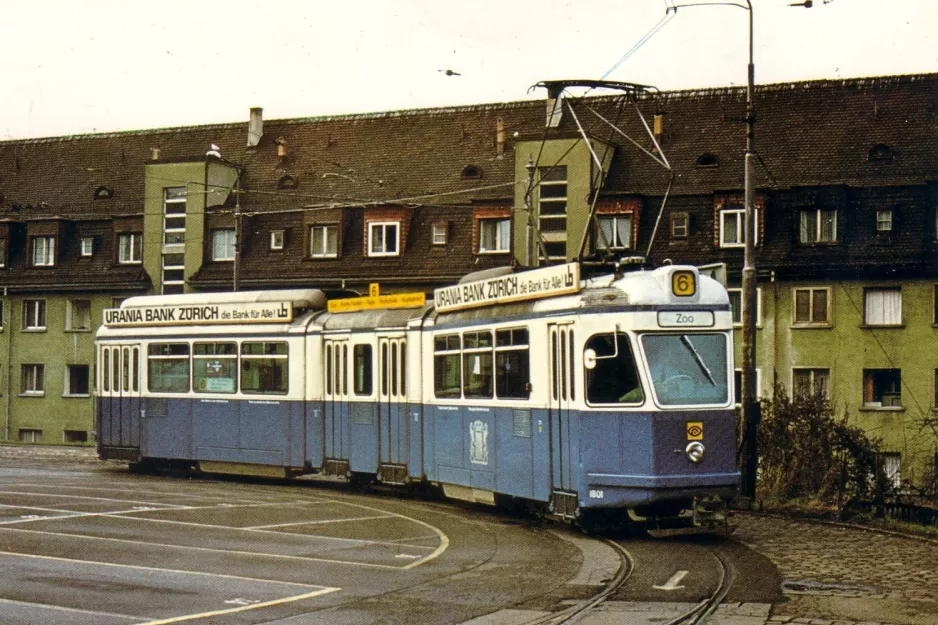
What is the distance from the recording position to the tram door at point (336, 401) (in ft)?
75.7

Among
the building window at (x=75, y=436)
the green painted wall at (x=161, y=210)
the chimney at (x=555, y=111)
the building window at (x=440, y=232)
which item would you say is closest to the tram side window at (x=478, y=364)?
the chimney at (x=555, y=111)

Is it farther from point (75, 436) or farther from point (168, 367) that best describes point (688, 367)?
point (75, 436)

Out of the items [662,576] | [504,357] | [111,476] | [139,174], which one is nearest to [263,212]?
[139,174]

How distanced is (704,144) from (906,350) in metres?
8.76

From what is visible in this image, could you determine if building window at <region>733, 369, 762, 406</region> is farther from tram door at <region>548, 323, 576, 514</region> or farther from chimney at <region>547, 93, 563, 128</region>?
chimney at <region>547, 93, 563, 128</region>

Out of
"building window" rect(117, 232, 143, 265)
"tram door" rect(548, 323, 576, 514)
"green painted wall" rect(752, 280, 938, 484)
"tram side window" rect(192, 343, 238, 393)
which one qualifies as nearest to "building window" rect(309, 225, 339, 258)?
"building window" rect(117, 232, 143, 265)

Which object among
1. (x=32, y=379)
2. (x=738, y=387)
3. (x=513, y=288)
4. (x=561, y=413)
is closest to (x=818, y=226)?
(x=738, y=387)

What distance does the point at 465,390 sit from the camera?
63.0 ft

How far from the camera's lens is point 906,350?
39.5 metres

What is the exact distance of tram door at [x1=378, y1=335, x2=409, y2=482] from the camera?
70.3ft

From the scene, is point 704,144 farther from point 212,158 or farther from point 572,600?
point 572,600

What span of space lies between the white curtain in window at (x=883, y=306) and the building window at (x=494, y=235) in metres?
10.9

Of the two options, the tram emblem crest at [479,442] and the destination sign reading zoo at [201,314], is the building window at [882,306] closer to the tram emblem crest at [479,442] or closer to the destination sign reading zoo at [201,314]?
the destination sign reading zoo at [201,314]

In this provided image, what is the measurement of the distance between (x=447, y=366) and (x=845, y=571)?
7.77 metres
